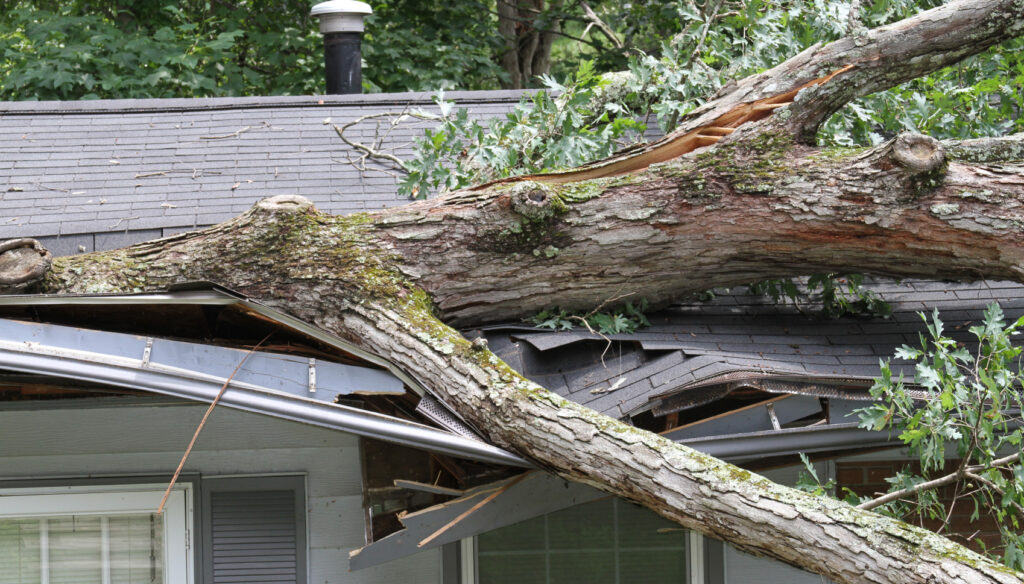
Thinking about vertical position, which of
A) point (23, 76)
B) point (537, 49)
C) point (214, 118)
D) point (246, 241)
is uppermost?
point (537, 49)

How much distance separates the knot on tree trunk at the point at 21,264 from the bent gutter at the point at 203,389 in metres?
0.42

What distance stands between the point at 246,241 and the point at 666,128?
2.60m

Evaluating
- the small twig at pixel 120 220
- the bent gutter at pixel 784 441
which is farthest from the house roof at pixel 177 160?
the bent gutter at pixel 784 441

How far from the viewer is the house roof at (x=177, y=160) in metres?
5.17

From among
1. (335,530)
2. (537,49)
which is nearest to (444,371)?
(335,530)

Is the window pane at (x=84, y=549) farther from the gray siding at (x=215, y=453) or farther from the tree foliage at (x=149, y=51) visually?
the tree foliage at (x=149, y=51)

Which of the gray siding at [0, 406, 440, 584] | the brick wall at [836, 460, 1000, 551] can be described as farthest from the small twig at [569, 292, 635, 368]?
the brick wall at [836, 460, 1000, 551]

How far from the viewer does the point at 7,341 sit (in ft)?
11.0

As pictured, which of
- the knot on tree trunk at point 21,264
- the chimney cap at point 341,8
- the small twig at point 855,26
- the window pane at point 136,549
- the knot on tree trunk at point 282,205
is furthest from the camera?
the chimney cap at point 341,8

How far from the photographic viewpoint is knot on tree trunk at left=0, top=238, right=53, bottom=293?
3672 mm

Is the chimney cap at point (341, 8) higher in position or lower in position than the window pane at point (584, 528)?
higher

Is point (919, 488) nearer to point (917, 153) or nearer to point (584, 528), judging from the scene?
point (917, 153)

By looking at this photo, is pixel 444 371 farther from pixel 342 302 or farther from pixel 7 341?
pixel 7 341

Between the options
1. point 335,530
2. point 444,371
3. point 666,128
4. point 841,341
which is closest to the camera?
point 444,371
